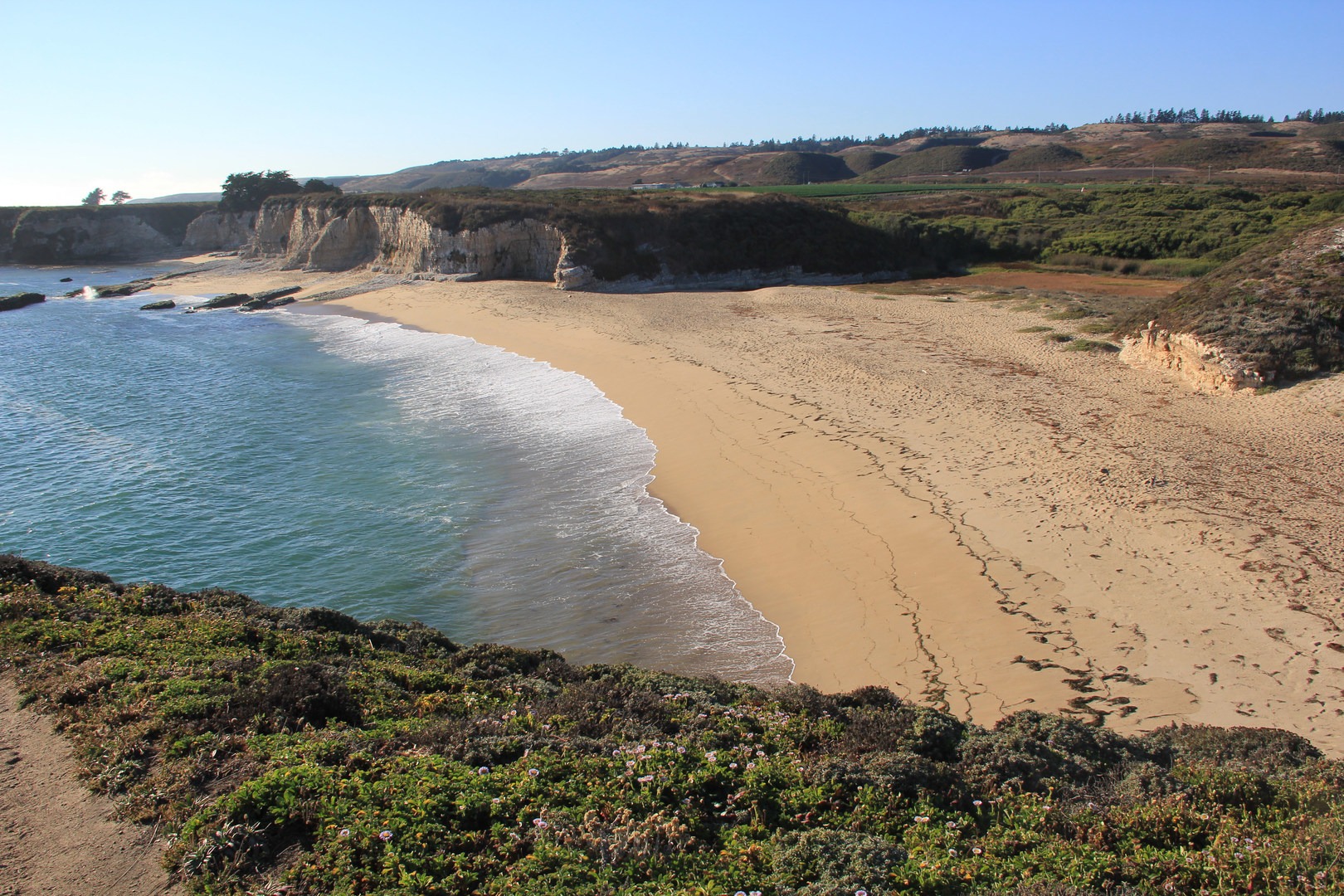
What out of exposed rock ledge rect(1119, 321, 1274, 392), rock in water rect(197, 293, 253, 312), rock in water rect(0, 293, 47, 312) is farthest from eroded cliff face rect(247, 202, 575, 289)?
exposed rock ledge rect(1119, 321, 1274, 392)

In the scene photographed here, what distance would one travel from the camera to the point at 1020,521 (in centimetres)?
1052

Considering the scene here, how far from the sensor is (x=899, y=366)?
19.1 metres

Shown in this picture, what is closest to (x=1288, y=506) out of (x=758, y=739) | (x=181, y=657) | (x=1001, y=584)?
(x=1001, y=584)

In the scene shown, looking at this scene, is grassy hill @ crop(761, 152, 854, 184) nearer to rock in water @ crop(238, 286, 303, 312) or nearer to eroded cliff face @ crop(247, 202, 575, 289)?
eroded cliff face @ crop(247, 202, 575, 289)

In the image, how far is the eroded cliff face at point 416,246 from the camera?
39.1 meters

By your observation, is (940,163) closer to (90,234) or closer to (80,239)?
(90,234)

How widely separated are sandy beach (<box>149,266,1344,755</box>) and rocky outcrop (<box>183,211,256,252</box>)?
57.3 m

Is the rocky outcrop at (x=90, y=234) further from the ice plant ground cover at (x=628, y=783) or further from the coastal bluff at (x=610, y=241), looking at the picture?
the ice plant ground cover at (x=628, y=783)

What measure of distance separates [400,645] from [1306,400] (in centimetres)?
1623

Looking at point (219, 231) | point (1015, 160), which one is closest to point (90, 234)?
point (219, 231)

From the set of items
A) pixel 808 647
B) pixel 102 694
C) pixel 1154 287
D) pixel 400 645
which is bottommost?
pixel 808 647

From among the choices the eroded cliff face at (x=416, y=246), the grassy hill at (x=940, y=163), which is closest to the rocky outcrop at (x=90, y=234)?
the eroded cliff face at (x=416, y=246)

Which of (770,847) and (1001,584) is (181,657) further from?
(1001,584)

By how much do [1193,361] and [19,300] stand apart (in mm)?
52035
